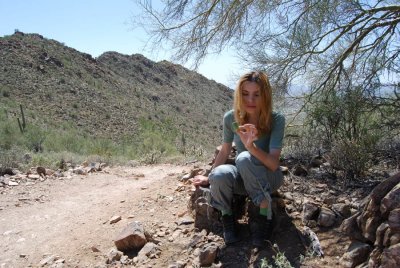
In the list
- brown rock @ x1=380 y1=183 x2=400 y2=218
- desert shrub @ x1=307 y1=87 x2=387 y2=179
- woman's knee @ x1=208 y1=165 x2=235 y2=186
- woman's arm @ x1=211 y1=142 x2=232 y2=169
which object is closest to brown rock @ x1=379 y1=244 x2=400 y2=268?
brown rock @ x1=380 y1=183 x2=400 y2=218

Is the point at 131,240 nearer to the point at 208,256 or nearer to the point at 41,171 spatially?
the point at 208,256

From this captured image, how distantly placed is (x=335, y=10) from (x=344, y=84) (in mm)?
1014

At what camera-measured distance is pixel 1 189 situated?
5.90m

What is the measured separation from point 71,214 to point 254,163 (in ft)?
9.21

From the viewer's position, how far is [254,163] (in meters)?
2.68

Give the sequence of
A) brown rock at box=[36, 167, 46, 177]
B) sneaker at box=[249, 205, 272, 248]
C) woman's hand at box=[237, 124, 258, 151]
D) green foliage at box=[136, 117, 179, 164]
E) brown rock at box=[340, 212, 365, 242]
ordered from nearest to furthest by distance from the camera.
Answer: brown rock at box=[340, 212, 365, 242], woman's hand at box=[237, 124, 258, 151], sneaker at box=[249, 205, 272, 248], brown rock at box=[36, 167, 46, 177], green foliage at box=[136, 117, 179, 164]

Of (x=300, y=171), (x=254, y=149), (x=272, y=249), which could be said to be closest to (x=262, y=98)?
(x=254, y=149)

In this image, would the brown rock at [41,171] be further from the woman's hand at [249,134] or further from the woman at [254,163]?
the woman's hand at [249,134]

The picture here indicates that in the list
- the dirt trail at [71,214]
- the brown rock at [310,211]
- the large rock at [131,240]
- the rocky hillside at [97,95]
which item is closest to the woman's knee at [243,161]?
the brown rock at [310,211]

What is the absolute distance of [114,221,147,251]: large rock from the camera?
313 centimetres

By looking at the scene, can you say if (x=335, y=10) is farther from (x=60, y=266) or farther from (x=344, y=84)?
(x=60, y=266)

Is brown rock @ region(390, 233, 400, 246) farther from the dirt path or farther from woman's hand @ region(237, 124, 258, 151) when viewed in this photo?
woman's hand @ region(237, 124, 258, 151)

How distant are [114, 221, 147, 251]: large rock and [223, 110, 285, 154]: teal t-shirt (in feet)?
3.15

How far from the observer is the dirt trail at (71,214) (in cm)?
349
